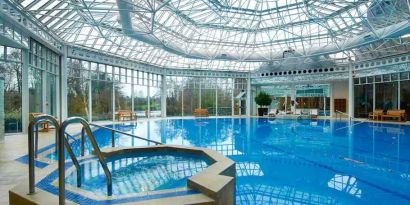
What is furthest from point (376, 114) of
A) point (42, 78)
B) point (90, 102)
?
point (42, 78)

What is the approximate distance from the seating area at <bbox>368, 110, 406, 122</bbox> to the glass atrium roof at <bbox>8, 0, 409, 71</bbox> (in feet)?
17.2

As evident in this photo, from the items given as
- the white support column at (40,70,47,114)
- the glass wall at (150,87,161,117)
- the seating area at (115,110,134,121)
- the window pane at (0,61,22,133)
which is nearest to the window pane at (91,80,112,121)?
the seating area at (115,110,134,121)

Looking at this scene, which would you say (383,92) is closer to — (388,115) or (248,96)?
(388,115)

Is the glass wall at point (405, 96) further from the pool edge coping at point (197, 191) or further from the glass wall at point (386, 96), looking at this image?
the pool edge coping at point (197, 191)

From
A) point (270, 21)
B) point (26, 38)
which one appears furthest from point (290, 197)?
point (270, 21)

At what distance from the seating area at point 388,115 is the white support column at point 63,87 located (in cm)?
1907

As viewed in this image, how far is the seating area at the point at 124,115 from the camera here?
59.9ft

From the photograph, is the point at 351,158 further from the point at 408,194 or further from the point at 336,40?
the point at 336,40

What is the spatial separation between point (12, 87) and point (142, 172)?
307 inches

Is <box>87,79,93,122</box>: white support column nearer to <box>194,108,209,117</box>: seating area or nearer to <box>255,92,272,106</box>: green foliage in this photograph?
<box>194,108,209,117</box>: seating area

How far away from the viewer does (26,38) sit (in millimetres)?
10609

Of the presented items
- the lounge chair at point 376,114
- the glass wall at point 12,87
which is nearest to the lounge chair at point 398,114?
the lounge chair at point 376,114

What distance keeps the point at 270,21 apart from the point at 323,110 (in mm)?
11470

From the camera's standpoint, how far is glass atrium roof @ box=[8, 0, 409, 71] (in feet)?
37.6
